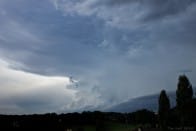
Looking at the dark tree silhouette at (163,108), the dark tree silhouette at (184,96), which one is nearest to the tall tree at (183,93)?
the dark tree silhouette at (184,96)

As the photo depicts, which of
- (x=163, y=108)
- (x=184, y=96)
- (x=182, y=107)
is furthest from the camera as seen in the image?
(x=163, y=108)

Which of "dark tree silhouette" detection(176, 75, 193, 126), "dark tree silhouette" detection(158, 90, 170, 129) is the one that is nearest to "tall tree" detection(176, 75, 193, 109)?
"dark tree silhouette" detection(176, 75, 193, 126)

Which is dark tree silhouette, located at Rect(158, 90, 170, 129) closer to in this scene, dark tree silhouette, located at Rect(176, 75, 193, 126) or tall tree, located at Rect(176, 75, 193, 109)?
dark tree silhouette, located at Rect(176, 75, 193, 126)

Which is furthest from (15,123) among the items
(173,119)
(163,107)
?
(173,119)

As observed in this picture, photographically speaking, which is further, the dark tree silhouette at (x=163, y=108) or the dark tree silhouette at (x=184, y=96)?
the dark tree silhouette at (x=163, y=108)

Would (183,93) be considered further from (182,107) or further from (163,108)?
(163,108)

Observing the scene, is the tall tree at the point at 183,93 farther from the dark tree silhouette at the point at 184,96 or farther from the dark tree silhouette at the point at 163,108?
the dark tree silhouette at the point at 163,108

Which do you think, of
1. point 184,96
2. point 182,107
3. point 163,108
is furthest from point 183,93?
point 163,108

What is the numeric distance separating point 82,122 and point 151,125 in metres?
48.4

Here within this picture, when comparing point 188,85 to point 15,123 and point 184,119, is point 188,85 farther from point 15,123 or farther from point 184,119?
point 15,123

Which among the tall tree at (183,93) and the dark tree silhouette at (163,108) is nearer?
the tall tree at (183,93)

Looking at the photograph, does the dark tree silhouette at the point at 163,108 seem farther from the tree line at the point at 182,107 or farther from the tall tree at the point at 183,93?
the tall tree at the point at 183,93

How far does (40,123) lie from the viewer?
137 m

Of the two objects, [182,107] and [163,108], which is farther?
[163,108]
